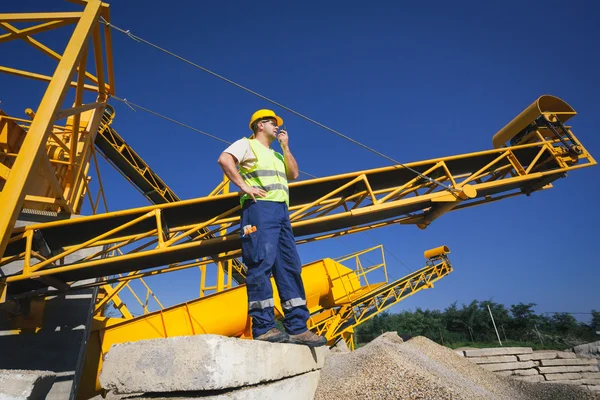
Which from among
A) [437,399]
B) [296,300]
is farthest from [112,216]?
[437,399]

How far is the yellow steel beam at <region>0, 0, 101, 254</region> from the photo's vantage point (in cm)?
314

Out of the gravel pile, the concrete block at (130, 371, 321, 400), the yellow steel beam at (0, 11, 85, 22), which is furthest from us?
the yellow steel beam at (0, 11, 85, 22)

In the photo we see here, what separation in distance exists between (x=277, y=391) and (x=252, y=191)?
1402 mm

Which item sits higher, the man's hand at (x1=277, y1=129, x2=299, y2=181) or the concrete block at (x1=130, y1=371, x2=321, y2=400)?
the man's hand at (x1=277, y1=129, x2=299, y2=181)

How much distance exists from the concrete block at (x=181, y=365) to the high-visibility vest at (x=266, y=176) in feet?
4.21

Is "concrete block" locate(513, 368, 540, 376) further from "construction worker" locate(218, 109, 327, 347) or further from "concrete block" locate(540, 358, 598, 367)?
"construction worker" locate(218, 109, 327, 347)

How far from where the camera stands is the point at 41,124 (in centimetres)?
341

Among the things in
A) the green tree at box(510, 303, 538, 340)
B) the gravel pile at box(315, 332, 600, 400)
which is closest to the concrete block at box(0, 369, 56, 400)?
the gravel pile at box(315, 332, 600, 400)

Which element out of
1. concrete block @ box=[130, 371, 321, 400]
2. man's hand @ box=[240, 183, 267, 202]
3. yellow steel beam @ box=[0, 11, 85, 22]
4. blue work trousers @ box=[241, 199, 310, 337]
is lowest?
concrete block @ box=[130, 371, 321, 400]

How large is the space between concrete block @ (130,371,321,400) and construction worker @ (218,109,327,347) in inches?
10.8

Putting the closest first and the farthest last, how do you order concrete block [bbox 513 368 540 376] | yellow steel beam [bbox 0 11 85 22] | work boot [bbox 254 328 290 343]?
work boot [bbox 254 328 290 343] < yellow steel beam [bbox 0 11 85 22] < concrete block [bbox 513 368 540 376]

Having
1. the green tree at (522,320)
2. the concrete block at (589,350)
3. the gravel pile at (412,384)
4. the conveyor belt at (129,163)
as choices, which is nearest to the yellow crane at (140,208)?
the gravel pile at (412,384)

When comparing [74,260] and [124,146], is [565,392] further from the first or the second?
[124,146]

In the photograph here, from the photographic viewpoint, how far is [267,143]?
3133mm
